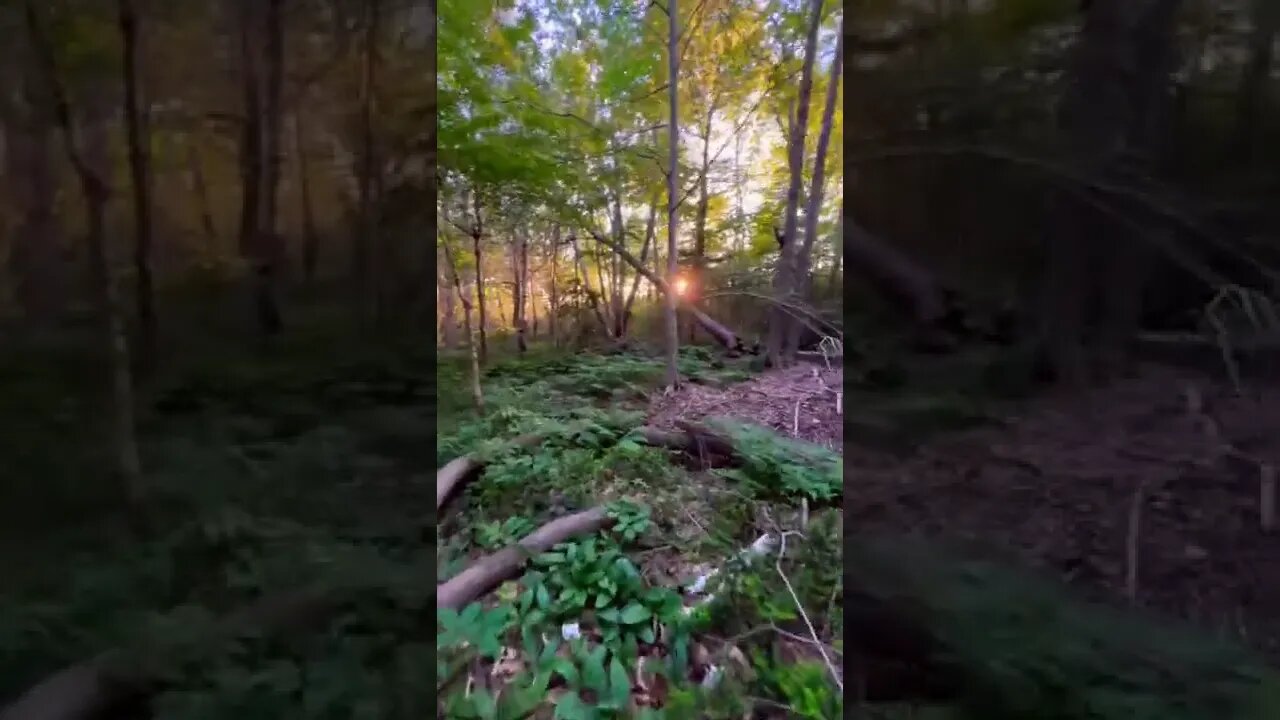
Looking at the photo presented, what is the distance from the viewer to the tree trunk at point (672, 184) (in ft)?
5.95

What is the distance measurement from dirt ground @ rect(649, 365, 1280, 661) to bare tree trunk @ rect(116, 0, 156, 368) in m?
1.35

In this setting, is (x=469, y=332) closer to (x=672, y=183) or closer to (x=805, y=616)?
(x=672, y=183)

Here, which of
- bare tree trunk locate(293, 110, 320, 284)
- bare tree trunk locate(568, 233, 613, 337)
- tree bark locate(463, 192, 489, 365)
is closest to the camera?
bare tree trunk locate(293, 110, 320, 284)

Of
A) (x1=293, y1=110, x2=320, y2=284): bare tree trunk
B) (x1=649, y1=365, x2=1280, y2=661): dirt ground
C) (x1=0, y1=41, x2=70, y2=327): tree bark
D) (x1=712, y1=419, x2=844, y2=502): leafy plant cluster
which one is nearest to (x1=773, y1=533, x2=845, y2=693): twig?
(x1=712, y1=419, x2=844, y2=502): leafy plant cluster

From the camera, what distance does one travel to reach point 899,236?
954mm

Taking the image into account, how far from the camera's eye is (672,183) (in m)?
1.93

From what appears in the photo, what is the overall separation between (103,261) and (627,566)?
1.16 m

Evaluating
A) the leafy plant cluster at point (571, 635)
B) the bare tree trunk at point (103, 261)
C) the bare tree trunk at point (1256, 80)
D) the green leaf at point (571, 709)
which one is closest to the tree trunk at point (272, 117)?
the bare tree trunk at point (103, 261)

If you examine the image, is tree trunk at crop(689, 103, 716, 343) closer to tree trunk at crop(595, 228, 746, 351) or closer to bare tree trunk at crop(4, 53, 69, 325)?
tree trunk at crop(595, 228, 746, 351)

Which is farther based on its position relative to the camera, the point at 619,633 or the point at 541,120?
the point at 541,120

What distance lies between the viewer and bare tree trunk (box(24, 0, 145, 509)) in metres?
0.96

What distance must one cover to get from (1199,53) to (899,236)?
0.53m

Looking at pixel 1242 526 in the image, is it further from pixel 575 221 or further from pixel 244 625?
pixel 575 221

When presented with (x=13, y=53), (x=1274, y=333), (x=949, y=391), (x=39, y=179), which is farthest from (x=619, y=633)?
(x=13, y=53)
